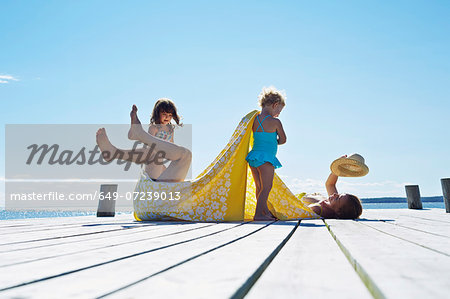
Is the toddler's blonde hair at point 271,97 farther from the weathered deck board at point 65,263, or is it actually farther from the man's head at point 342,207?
the weathered deck board at point 65,263

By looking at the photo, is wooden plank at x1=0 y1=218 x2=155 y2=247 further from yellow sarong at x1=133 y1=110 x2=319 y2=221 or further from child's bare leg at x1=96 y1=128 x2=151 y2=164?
child's bare leg at x1=96 y1=128 x2=151 y2=164

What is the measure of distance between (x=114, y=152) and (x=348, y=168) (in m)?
3.59

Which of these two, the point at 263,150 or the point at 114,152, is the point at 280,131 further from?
the point at 114,152

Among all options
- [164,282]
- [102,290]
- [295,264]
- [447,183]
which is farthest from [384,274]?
[447,183]

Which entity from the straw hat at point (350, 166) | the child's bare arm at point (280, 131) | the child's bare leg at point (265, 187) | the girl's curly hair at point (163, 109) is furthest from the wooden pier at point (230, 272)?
the straw hat at point (350, 166)

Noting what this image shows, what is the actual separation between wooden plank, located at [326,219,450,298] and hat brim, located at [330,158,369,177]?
3888mm

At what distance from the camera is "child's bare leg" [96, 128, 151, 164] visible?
4.07 metres

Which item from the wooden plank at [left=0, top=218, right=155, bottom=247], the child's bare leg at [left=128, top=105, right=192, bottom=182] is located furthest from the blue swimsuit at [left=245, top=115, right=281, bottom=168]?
the wooden plank at [left=0, top=218, right=155, bottom=247]

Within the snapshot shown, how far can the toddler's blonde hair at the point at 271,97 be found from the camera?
4.37 meters

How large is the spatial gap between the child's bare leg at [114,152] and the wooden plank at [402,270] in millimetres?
3242

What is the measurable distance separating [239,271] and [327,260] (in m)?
0.35

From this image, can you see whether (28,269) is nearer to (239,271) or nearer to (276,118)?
(239,271)

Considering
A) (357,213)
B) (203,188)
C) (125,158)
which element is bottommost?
(357,213)

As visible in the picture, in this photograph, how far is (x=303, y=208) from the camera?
4.45 metres
